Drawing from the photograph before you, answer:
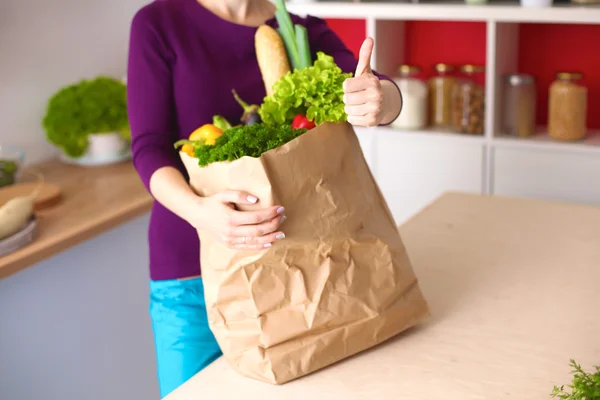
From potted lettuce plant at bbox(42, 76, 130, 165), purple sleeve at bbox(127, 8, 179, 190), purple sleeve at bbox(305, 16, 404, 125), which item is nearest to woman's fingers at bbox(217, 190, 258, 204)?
purple sleeve at bbox(127, 8, 179, 190)

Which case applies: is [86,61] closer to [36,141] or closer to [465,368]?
[36,141]

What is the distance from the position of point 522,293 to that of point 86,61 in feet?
5.61

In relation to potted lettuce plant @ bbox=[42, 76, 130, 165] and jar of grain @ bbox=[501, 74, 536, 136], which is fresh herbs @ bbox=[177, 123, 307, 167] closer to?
potted lettuce plant @ bbox=[42, 76, 130, 165]

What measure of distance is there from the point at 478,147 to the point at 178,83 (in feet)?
4.69

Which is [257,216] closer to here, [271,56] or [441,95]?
[271,56]

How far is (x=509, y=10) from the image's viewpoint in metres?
2.40

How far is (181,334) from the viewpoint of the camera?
54.8 inches

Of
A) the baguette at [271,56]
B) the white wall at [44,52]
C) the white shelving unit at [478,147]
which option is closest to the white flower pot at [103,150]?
the white wall at [44,52]

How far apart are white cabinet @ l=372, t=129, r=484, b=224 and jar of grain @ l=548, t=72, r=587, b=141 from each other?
0.79 ft

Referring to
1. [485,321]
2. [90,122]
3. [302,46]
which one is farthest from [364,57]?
[90,122]

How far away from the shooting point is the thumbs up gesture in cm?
115

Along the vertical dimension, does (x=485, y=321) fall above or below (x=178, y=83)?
below

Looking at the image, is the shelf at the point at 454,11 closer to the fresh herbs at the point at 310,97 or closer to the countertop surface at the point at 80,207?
the countertop surface at the point at 80,207

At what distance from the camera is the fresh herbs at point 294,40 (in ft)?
4.38
